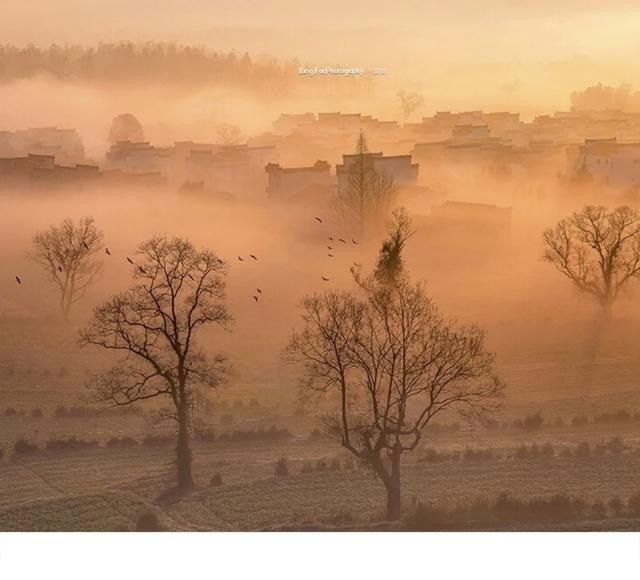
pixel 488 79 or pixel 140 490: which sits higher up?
pixel 488 79

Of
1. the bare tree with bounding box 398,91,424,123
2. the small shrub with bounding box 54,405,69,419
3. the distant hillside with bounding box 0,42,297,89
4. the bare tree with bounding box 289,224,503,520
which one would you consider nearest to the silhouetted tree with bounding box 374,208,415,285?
the bare tree with bounding box 289,224,503,520

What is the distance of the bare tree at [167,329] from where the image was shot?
4.01 m

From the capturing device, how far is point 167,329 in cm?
405

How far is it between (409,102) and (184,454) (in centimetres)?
180

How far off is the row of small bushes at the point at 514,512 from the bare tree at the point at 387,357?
0.95 ft

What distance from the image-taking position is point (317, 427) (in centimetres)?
403

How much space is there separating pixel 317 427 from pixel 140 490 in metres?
0.80

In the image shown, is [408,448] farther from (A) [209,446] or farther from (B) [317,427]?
(A) [209,446]

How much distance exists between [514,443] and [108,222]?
1.97m

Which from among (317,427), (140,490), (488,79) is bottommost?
(140,490)

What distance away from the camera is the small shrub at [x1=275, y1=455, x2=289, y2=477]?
4.02 meters

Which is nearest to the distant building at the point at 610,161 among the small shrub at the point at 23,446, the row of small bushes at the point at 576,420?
the row of small bushes at the point at 576,420

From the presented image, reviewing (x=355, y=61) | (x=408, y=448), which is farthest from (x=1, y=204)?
(x=408, y=448)

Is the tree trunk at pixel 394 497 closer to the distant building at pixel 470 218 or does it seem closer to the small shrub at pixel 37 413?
the distant building at pixel 470 218
